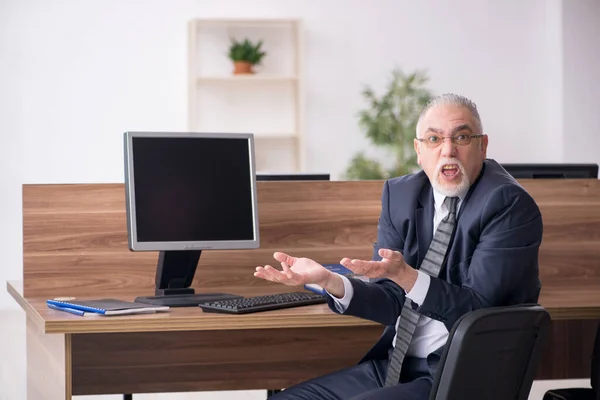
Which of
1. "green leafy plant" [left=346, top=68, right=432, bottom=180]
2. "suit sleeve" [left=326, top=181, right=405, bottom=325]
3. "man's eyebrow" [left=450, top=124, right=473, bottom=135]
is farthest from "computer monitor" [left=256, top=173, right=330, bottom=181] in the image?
"green leafy plant" [left=346, top=68, right=432, bottom=180]

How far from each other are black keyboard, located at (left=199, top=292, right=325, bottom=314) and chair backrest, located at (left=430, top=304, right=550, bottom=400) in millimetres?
772

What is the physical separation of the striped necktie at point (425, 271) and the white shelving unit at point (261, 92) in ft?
15.8

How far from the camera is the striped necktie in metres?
2.26

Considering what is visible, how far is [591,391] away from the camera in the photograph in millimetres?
2213

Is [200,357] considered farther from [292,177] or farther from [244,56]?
[244,56]

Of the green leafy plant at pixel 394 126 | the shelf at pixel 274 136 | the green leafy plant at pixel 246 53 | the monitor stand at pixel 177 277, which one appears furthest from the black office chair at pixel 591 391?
the green leafy plant at pixel 246 53

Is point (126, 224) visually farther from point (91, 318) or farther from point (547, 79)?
point (547, 79)

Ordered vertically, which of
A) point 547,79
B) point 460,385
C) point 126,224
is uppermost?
point 547,79

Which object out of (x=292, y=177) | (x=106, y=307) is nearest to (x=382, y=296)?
(x=106, y=307)

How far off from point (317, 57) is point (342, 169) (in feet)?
3.23

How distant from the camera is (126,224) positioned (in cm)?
296

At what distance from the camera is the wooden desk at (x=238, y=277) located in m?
2.93

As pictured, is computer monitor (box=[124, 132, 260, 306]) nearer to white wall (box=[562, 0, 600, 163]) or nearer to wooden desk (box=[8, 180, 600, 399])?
wooden desk (box=[8, 180, 600, 399])

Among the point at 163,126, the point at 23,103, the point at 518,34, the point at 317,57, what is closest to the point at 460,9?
the point at 518,34
